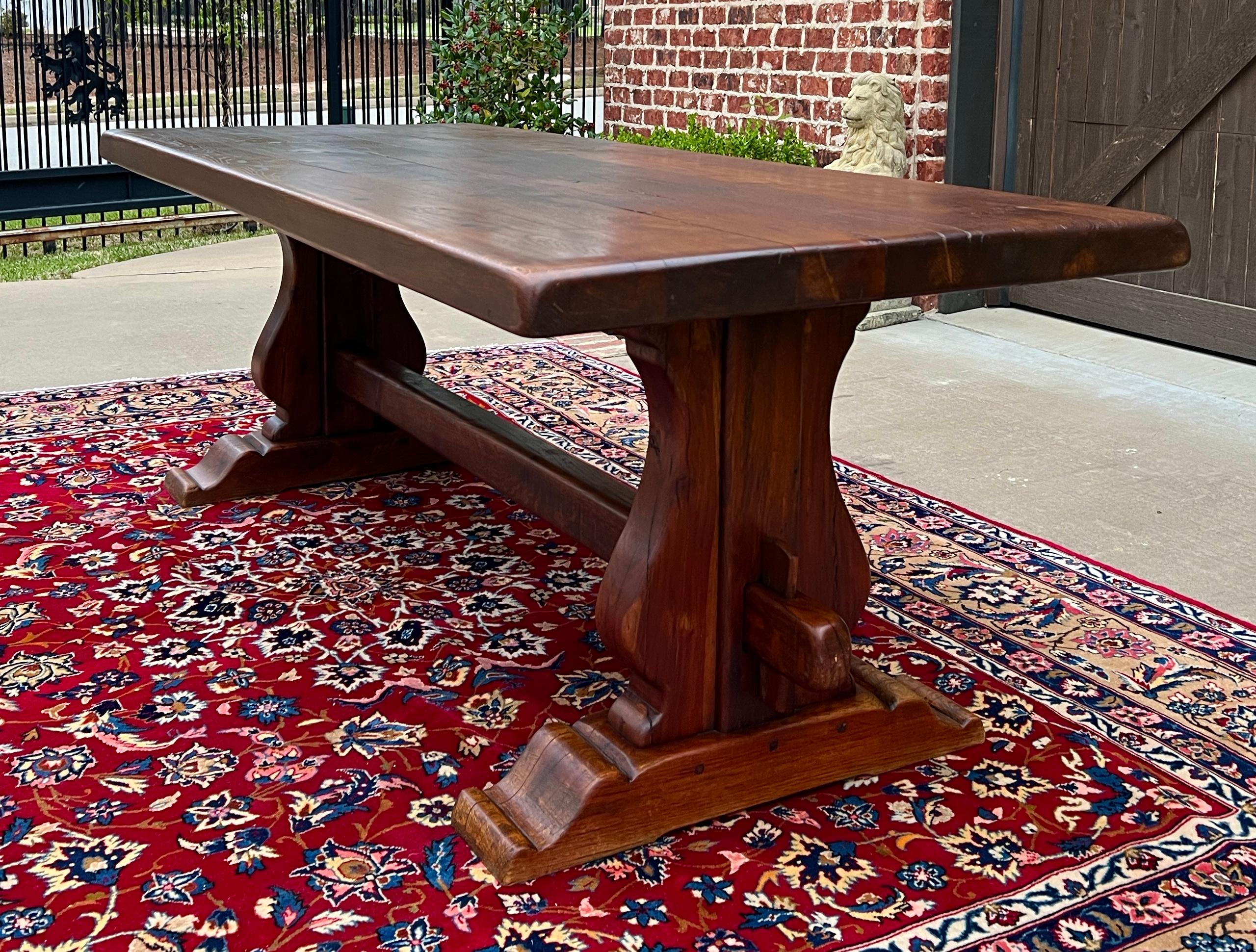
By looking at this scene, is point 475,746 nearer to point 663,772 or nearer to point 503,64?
point 663,772

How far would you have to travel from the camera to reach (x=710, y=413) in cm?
167

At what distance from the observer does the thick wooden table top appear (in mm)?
1353

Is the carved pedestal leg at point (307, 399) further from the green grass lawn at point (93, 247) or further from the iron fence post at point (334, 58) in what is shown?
the iron fence post at point (334, 58)

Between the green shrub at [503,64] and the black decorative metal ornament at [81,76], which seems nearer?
the green shrub at [503,64]

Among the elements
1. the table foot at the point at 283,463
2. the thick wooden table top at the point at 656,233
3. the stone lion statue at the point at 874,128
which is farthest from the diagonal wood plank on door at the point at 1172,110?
the table foot at the point at 283,463

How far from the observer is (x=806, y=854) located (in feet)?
5.46

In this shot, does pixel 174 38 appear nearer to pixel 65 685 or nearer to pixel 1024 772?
pixel 65 685

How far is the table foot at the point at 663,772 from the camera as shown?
1.63 m

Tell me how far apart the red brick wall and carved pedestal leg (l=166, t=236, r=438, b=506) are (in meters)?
2.55

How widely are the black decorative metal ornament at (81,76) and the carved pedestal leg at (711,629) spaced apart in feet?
19.3

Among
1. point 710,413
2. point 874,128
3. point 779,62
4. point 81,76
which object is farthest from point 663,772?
point 81,76

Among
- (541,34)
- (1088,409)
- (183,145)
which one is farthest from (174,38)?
(1088,409)

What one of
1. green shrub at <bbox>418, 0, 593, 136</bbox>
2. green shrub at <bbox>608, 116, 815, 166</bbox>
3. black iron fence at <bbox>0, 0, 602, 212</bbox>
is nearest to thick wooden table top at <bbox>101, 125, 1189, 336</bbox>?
green shrub at <bbox>608, 116, 815, 166</bbox>

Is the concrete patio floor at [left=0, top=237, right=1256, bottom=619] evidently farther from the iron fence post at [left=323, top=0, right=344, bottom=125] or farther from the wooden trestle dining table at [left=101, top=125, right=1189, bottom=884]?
the iron fence post at [left=323, top=0, right=344, bottom=125]
